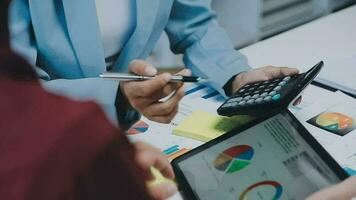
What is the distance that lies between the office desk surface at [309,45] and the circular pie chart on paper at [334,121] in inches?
8.3

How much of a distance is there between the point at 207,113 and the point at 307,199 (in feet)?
1.01

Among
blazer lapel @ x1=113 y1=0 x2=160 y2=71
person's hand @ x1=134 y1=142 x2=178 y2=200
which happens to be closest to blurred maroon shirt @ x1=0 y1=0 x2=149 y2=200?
person's hand @ x1=134 y1=142 x2=178 y2=200

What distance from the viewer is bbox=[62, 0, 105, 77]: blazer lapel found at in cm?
77

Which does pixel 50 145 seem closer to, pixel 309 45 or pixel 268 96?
pixel 268 96

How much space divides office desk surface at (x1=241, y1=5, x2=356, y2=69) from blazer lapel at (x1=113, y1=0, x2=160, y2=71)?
249 mm

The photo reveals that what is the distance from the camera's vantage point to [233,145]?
63 cm

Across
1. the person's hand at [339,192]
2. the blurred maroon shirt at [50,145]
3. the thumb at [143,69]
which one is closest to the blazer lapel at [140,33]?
the thumb at [143,69]

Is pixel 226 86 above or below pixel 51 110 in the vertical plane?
below

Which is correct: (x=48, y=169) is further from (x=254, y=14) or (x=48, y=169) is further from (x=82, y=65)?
(x=254, y=14)

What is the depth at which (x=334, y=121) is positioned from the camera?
0.76 m

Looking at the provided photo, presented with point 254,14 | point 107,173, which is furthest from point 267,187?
point 254,14

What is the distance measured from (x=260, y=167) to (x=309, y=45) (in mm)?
562

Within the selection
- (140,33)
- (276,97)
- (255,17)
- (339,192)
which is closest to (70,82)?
(140,33)

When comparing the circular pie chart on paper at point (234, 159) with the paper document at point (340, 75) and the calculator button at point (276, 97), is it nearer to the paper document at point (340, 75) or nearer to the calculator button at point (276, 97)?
the calculator button at point (276, 97)
